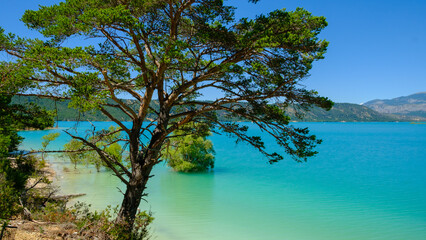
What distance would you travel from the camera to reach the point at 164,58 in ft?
17.5

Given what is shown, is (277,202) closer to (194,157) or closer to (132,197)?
(194,157)

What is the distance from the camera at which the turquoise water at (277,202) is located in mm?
14469

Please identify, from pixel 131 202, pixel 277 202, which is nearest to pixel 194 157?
pixel 277 202

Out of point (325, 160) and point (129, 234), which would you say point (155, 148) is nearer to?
point (129, 234)

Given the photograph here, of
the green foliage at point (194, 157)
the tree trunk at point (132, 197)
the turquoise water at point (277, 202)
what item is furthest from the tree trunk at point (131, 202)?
the green foliage at point (194, 157)

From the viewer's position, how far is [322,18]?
239 inches

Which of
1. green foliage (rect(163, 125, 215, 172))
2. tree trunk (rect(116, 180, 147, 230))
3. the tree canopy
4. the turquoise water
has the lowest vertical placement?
the turquoise water

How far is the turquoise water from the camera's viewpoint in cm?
1447

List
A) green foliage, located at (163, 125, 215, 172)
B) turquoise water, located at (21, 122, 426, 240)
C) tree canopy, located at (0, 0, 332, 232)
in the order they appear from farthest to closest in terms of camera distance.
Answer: green foliage, located at (163, 125, 215, 172) → turquoise water, located at (21, 122, 426, 240) → tree canopy, located at (0, 0, 332, 232)

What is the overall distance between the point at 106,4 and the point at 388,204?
2233 centimetres

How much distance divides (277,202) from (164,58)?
17586mm

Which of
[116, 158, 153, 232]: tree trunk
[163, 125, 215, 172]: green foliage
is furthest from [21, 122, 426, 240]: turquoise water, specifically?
[116, 158, 153, 232]: tree trunk

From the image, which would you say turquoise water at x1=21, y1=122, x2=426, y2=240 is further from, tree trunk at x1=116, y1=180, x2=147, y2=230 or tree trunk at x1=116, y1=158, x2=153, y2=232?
tree trunk at x1=116, y1=180, x2=147, y2=230

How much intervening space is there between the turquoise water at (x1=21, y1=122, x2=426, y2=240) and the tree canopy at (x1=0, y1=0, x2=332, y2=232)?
5.44 feet
